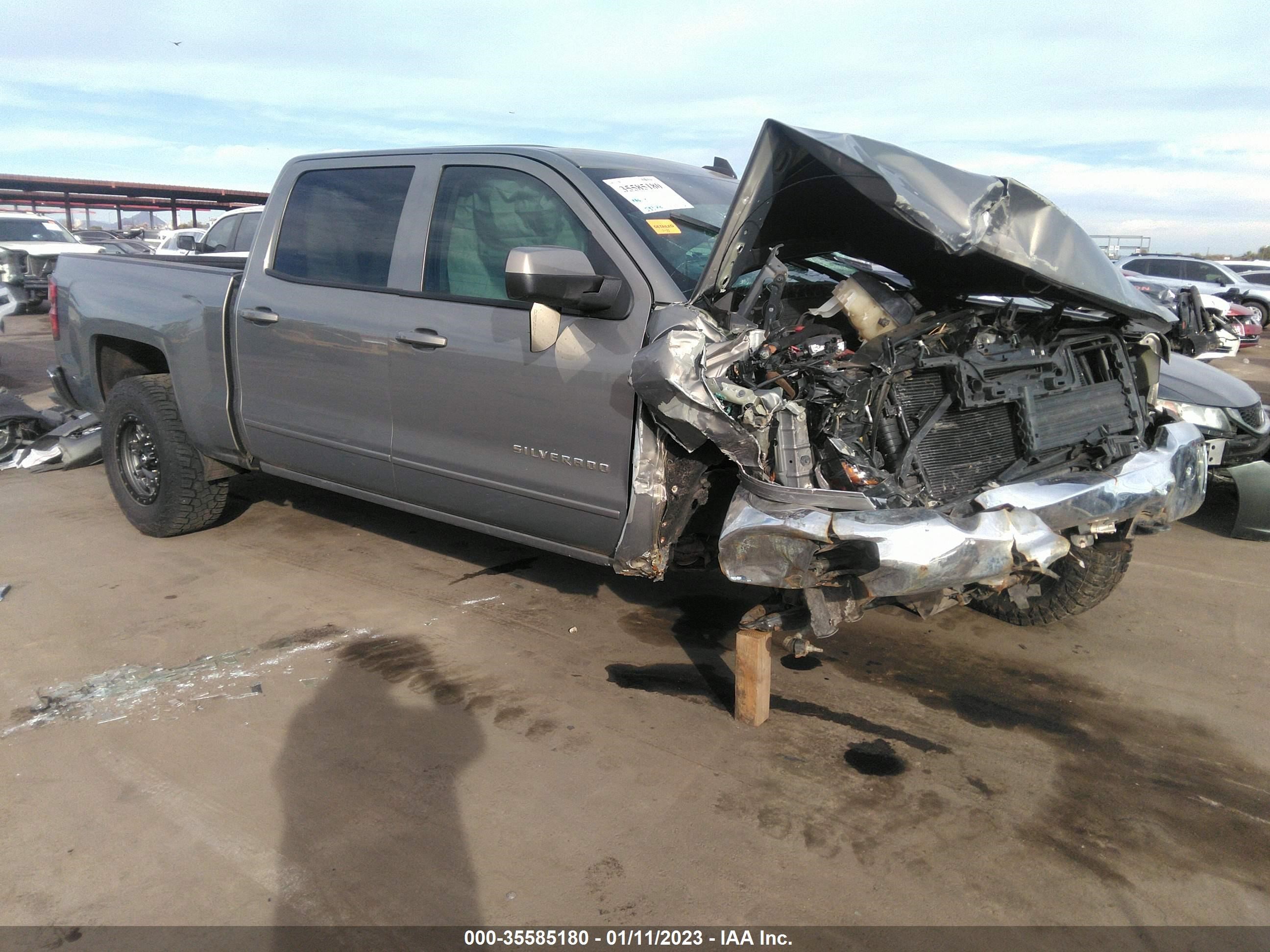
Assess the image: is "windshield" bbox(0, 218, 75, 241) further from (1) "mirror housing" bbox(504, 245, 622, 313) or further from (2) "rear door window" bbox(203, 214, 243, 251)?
(1) "mirror housing" bbox(504, 245, 622, 313)

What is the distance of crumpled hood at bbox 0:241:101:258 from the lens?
15.8m

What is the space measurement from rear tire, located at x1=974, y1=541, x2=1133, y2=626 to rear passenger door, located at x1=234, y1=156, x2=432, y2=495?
9.24 ft

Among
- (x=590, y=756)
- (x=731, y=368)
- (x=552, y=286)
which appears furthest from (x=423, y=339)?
(x=590, y=756)

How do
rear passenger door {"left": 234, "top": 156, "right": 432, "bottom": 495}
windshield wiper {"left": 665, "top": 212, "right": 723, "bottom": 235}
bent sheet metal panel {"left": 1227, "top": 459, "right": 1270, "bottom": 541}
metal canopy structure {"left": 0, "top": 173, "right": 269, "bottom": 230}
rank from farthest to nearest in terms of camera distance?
metal canopy structure {"left": 0, "top": 173, "right": 269, "bottom": 230}, bent sheet metal panel {"left": 1227, "top": 459, "right": 1270, "bottom": 541}, rear passenger door {"left": 234, "top": 156, "right": 432, "bottom": 495}, windshield wiper {"left": 665, "top": 212, "right": 723, "bottom": 235}

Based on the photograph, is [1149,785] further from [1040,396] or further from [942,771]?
[1040,396]

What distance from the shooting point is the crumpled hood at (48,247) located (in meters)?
15.8

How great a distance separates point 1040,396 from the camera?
345cm

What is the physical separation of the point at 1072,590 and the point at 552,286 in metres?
2.58

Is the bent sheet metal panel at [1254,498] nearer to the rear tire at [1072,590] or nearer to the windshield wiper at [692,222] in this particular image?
the rear tire at [1072,590]

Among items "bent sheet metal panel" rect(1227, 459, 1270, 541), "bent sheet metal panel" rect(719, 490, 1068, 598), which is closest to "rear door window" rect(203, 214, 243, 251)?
"bent sheet metal panel" rect(719, 490, 1068, 598)

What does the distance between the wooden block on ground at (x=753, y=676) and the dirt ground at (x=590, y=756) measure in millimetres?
67

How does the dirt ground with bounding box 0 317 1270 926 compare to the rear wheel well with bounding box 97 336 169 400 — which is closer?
the dirt ground with bounding box 0 317 1270 926

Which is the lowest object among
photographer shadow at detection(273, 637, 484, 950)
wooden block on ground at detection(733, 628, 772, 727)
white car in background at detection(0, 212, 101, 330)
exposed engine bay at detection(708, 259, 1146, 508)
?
photographer shadow at detection(273, 637, 484, 950)

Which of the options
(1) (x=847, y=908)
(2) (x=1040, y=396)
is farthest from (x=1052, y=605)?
(1) (x=847, y=908)
